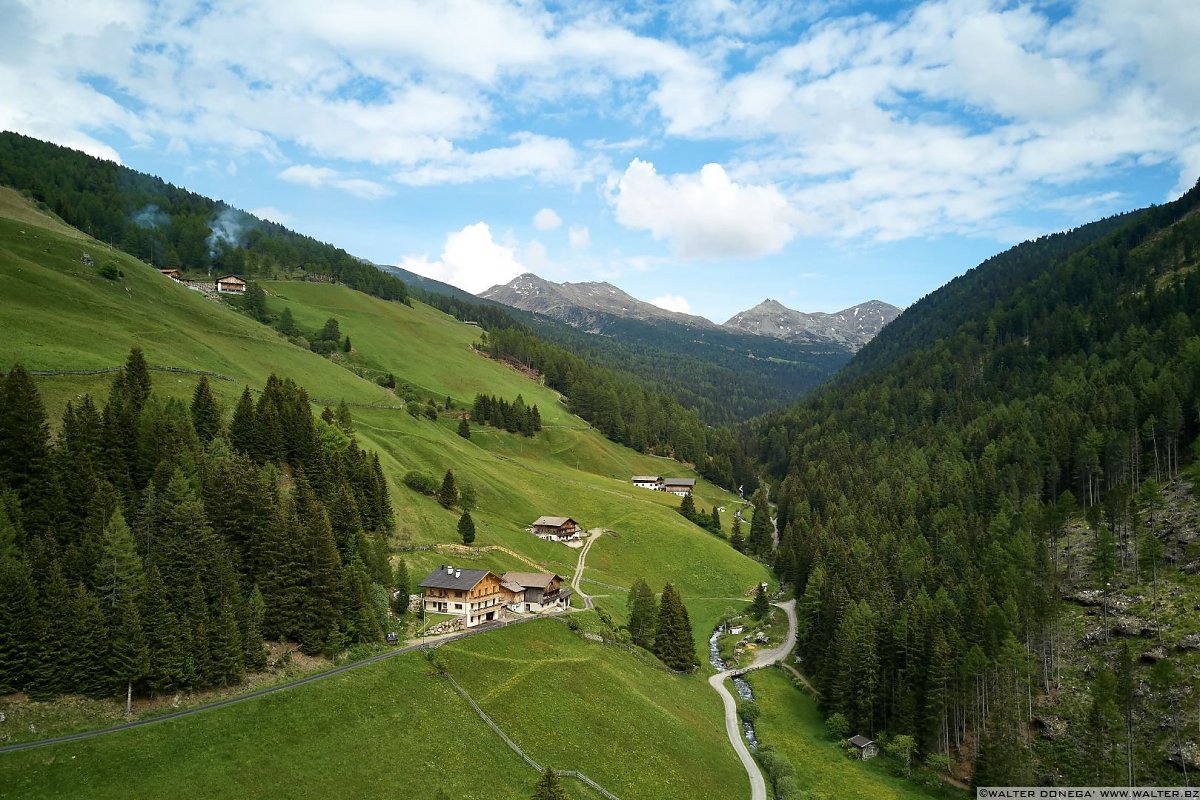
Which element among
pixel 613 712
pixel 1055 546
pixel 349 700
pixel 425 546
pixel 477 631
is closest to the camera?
pixel 349 700

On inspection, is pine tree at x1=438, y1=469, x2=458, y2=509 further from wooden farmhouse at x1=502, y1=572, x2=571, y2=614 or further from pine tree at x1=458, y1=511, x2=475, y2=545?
wooden farmhouse at x1=502, y1=572, x2=571, y2=614

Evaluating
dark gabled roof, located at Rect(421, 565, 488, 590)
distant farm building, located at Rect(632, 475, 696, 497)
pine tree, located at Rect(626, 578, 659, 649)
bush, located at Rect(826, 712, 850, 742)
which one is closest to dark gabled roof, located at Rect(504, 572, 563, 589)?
dark gabled roof, located at Rect(421, 565, 488, 590)

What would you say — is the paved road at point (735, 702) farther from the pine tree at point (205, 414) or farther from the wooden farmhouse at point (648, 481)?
the pine tree at point (205, 414)

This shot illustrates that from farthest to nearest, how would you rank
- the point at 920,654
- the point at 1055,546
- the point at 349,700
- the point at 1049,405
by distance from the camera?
the point at 1049,405 < the point at 1055,546 < the point at 920,654 < the point at 349,700

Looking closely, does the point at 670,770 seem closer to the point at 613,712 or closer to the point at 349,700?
the point at 613,712

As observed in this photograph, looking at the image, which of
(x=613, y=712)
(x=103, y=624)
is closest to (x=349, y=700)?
(x=103, y=624)

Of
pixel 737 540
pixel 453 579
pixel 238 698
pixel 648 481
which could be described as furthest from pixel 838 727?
pixel 648 481

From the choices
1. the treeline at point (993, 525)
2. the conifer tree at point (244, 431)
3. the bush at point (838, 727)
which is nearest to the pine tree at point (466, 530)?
the conifer tree at point (244, 431)

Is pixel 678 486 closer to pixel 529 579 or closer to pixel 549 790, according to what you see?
pixel 529 579
